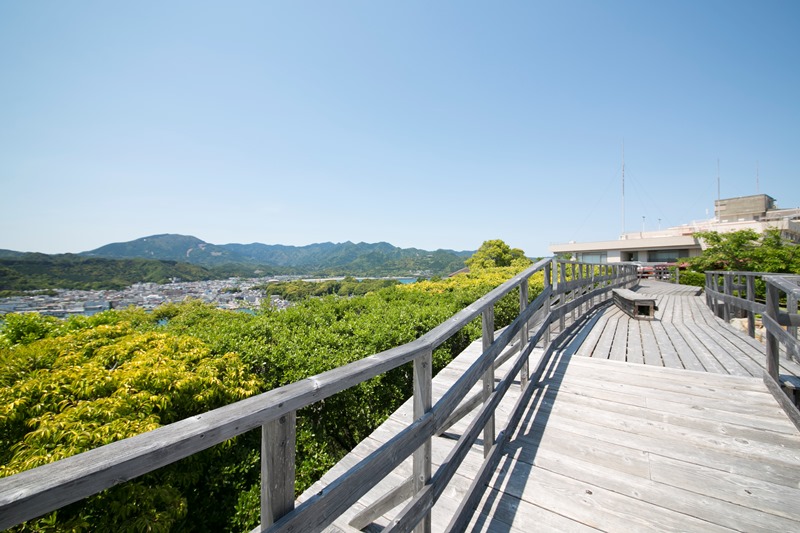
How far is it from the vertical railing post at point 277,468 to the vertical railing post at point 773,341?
4.97 meters

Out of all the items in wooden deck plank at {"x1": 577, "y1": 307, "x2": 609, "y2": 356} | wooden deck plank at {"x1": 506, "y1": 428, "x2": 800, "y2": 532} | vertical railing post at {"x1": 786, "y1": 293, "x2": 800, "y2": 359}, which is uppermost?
vertical railing post at {"x1": 786, "y1": 293, "x2": 800, "y2": 359}

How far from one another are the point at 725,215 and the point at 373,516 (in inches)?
3786

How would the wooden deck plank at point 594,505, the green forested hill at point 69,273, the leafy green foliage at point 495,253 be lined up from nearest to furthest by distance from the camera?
the wooden deck plank at point 594,505
the green forested hill at point 69,273
the leafy green foliage at point 495,253

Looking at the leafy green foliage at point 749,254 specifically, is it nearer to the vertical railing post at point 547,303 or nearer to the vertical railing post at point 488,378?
the vertical railing post at point 547,303

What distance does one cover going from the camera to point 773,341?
3.61m

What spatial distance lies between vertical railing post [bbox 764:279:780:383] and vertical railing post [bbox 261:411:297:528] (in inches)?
196

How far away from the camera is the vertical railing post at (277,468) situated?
1049 millimetres

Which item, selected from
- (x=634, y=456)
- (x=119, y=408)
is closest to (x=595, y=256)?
(x=634, y=456)

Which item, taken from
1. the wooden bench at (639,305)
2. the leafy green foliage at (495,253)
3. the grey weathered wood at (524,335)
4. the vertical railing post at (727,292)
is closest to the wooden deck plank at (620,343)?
the wooden bench at (639,305)

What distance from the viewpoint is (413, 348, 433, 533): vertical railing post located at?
181 centimetres

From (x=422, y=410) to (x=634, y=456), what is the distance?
2.16 metres

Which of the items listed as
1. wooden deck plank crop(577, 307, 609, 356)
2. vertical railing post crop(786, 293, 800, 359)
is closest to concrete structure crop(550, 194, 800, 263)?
wooden deck plank crop(577, 307, 609, 356)

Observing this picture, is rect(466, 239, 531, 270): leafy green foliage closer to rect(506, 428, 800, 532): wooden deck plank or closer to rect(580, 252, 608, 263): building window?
rect(506, 428, 800, 532): wooden deck plank

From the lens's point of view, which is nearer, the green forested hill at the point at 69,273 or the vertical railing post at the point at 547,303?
the vertical railing post at the point at 547,303
